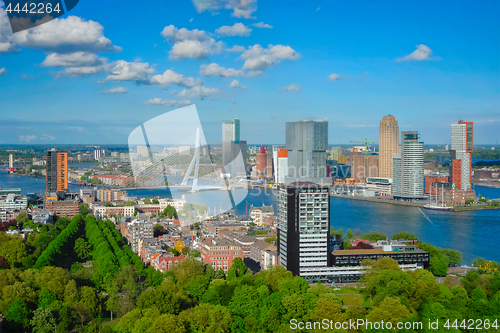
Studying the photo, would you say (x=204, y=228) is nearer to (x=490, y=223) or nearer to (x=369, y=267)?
(x=369, y=267)

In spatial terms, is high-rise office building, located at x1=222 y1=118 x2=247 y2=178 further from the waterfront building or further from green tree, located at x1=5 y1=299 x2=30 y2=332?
the waterfront building

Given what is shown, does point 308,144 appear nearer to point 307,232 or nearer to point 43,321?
point 307,232

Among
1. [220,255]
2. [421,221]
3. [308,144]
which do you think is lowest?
[421,221]

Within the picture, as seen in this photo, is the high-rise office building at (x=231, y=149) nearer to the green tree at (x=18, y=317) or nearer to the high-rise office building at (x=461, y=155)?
the green tree at (x=18, y=317)

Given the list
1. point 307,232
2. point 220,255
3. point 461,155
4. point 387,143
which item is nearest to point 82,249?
point 220,255

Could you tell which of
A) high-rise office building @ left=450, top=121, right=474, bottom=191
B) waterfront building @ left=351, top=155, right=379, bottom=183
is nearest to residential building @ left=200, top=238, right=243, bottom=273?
high-rise office building @ left=450, top=121, right=474, bottom=191

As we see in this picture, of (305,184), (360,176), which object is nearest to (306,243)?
(305,184)
